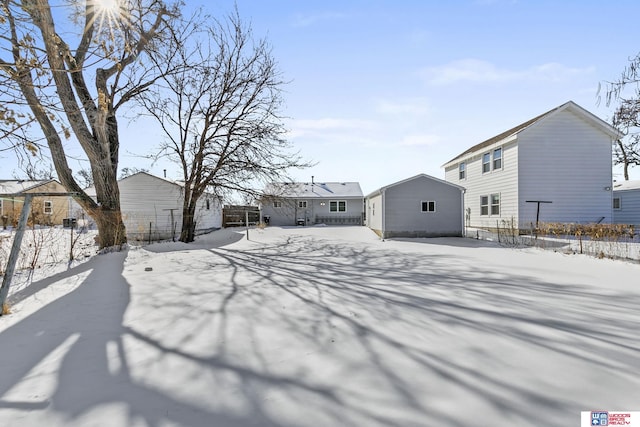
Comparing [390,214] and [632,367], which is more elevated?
[390,214]

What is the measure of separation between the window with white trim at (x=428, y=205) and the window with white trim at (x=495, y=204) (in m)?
3.79

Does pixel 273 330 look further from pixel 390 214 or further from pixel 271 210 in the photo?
pixel 271 210

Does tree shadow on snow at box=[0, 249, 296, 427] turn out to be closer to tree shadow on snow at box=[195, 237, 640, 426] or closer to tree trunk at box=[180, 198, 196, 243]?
tree shadow on snow at box=[195, 237, 640, 426]

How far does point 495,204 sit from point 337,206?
13.9 metres

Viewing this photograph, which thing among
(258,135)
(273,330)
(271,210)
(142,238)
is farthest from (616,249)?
(271,210)

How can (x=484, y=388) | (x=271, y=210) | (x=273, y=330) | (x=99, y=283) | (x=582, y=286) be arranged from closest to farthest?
(x=484, y=388), (x=273, y=330), (x=582, y=286), (x=99, y=283), (x=271, y=210)

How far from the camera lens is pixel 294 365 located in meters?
2.86

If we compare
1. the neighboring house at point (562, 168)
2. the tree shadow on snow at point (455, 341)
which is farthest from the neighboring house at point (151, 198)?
the neighboring house at point (562, 168)

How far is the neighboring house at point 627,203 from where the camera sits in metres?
18.5

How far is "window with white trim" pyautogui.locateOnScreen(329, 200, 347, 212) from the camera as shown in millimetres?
28484

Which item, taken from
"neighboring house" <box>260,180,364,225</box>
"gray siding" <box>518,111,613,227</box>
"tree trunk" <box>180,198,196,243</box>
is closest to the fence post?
"tree trunk" <box>180,198,196,243</box>

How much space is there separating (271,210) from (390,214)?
13.5 m

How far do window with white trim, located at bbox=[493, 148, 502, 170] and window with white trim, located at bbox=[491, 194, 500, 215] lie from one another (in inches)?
62.0

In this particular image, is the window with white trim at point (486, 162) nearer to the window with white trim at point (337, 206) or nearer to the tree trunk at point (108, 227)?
Answer: the window with white trim at point (337, 206)
